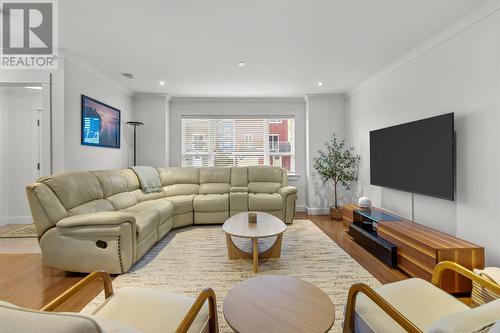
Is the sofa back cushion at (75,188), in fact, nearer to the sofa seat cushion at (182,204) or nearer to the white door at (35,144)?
the sofa seat cushion at (182,204)

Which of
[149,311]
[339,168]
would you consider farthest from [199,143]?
[149,311]

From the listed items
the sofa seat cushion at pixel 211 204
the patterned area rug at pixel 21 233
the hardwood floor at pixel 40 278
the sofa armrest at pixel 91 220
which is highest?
the sofa armrest at pixel 91 220

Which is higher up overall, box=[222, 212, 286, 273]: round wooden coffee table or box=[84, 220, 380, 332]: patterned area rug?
box=[222, 212, 286, 273]: round wooden coffee table

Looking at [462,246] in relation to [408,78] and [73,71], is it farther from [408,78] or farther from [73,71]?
[73,71]

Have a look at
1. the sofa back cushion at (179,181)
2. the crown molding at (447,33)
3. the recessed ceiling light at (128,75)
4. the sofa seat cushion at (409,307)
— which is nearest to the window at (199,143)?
the sofa back cushion at (179,181)

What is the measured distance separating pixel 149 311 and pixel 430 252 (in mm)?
2321

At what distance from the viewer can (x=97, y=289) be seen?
220 cm

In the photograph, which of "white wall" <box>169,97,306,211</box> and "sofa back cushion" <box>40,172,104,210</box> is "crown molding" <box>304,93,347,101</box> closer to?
"white wall" <box>169,97,306,211</box>

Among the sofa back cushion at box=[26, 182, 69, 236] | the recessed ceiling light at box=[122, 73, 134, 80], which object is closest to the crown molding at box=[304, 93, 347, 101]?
the recessed ceiling light at box=[122, 73, 134, 80]

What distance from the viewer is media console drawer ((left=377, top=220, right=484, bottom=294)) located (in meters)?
2.05

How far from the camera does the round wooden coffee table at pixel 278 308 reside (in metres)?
1.16

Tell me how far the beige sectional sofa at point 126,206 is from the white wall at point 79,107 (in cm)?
34

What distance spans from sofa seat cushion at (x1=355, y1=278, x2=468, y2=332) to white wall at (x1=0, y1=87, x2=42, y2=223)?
5.46 meters

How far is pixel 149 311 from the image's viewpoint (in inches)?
49.6
